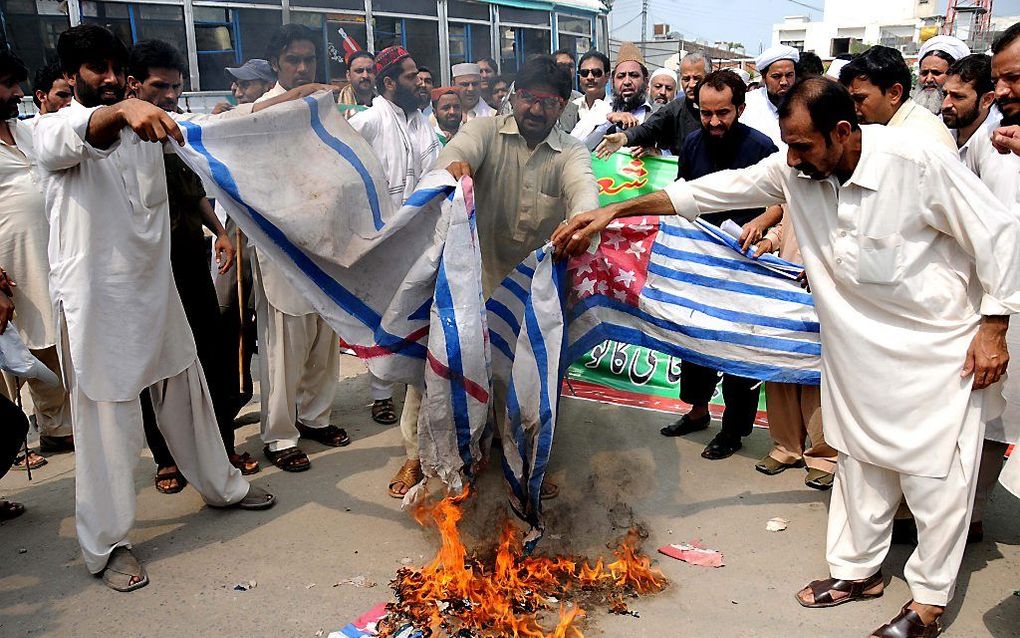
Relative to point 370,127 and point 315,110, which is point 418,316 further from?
point 370,127

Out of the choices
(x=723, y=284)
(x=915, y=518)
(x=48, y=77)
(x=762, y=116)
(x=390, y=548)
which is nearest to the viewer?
(x=915, y=518)

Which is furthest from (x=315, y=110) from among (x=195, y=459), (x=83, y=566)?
(x=83, y=566)

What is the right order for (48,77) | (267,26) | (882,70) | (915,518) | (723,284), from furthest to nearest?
1. (267,26)
2. (48,77)
3. (723,284)
4. (882,70)
5. (915,518)

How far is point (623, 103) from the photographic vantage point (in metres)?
6.90

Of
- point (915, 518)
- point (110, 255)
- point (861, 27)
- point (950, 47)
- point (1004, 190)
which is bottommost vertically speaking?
point (915, 518)

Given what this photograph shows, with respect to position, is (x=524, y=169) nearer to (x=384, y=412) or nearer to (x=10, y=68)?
(x=384, y=412)

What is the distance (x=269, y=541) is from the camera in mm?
3660

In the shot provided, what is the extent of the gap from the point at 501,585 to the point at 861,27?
62.9 metres

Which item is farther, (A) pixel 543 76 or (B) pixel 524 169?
(B) pixel 524 169

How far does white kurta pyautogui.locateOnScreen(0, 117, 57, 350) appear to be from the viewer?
4488 mm

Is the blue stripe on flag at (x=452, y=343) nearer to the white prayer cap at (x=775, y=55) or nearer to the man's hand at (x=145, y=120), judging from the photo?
the man's hand at (x=145, y=120)

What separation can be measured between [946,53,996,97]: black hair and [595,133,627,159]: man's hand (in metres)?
2.03

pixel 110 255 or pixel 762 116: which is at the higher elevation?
pixel 762 116

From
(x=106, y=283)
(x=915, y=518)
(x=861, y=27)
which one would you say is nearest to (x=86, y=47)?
(x=106, y=283)
